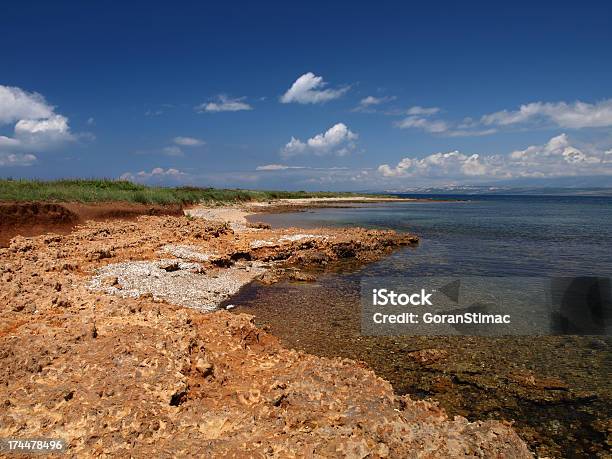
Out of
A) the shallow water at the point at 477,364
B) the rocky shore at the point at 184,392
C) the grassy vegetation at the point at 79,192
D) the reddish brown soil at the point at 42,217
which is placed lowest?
the shallow water at the point at 477,364

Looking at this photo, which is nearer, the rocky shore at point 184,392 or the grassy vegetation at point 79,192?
the rocky shore at point 184,392

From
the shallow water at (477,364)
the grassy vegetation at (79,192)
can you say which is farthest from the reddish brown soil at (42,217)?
the shallow water at (477,364)

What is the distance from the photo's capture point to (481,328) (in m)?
10.9

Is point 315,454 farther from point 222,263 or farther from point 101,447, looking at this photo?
point 222,263

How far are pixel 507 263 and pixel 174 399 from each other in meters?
19.8

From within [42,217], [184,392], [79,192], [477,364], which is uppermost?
[79,192]

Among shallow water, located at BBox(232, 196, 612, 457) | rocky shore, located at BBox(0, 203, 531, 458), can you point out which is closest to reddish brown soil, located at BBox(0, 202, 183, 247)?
rocky shore, located at BBox(0, 203, 531, 458)

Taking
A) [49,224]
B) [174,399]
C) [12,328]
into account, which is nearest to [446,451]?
[174,399]

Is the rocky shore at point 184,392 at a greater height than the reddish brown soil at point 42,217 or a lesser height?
lesser

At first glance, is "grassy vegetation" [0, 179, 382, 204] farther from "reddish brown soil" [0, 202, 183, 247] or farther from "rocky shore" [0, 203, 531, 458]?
"rocky shore" [0, 203, 531, 458]

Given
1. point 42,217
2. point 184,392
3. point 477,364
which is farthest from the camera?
point 42,217

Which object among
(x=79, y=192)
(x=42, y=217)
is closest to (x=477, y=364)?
(x=42, y=217)

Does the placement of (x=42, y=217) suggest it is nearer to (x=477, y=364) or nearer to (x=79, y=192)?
(x=79, y=192)

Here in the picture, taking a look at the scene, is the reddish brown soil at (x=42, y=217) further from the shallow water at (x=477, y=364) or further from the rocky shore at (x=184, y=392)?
the shallow water at (x=477, y=364)
